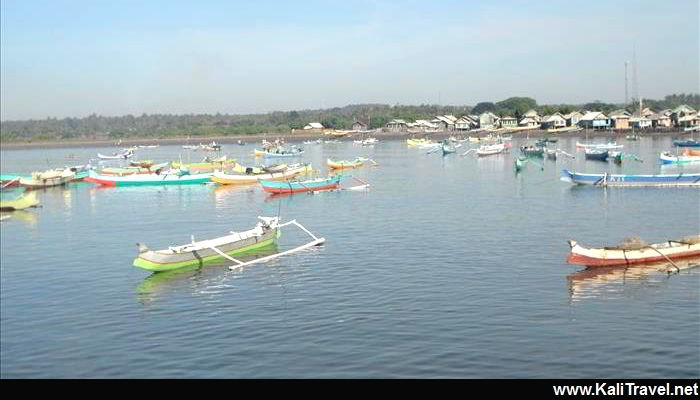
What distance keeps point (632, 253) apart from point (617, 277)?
145 centimetres

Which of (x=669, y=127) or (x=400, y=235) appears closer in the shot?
(x=400, y=235)

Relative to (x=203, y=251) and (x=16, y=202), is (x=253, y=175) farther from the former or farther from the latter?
(x=203, y=251)

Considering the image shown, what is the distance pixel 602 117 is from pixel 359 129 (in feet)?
185

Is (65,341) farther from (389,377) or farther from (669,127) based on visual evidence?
(669,127)

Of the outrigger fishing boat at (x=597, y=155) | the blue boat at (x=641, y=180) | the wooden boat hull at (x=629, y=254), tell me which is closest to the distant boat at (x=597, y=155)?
the outrigger fishing boat at (x=597, y=155)

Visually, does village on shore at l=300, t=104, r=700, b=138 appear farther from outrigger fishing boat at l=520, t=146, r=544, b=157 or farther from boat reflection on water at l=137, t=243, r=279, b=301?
boat reflection on water at l=137, t=243, r=279, b=301

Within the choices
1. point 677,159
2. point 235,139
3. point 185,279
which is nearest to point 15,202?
point 185,279

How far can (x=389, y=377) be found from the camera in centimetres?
1492

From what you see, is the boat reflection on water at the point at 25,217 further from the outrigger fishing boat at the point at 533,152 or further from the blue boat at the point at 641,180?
the outrigger fishing boat at the point at 533,152

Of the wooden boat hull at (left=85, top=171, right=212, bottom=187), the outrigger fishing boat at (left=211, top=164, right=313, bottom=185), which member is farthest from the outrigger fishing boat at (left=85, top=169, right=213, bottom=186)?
the outrigger fishing boat at (left=211, top=164, right=313, bottom=185)

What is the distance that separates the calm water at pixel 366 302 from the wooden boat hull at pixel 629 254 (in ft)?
1.61

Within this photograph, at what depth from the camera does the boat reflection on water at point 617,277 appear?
21438 millimetres

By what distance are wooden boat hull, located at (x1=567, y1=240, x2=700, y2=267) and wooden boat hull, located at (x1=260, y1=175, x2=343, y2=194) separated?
2800cm
